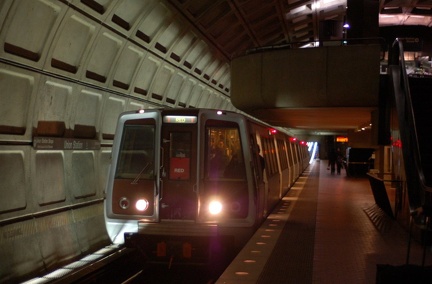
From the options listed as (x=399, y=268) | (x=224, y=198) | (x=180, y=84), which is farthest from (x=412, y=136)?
(x=180, y=84)

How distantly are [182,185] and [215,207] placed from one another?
2.16 ft

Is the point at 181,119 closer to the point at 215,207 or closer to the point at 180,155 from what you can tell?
the point at 180,155

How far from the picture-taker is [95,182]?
12.8 meters

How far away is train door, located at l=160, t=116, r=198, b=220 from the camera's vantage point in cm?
896

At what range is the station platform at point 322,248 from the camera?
22.9 ft

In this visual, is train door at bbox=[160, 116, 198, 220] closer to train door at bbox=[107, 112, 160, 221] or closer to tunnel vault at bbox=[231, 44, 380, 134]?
train door at bbox=[107, 112, 160, 221]

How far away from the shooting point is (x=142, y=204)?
901 centimetres

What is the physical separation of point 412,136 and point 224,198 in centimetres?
321

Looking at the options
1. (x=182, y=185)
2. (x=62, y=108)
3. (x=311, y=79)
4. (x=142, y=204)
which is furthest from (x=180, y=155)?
(x=311, y=79)

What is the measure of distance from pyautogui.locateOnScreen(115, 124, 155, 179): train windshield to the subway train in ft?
0.06

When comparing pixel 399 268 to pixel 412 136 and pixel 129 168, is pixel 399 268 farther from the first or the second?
pixel 129 168

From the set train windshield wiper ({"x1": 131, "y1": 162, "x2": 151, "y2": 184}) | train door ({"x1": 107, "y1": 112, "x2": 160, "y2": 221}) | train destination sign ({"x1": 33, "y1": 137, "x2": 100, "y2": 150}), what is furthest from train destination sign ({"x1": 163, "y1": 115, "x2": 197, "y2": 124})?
train destination sign ({"x1": 33, "y1": 137, "x2": 100, "y2": 150})

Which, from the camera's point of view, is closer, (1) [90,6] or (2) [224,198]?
(2) [224,198]

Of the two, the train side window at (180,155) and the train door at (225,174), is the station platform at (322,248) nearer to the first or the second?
the train door at (225,174)
